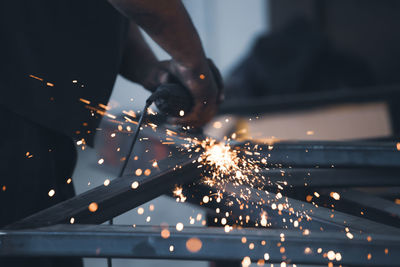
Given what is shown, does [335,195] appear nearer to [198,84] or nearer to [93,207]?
[198,84]

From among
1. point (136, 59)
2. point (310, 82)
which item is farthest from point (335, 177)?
point (310, 82)

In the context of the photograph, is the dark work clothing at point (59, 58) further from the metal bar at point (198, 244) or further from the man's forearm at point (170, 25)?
the metal bar at point (198, 244)

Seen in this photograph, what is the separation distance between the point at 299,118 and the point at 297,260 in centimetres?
236

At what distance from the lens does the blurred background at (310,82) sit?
231 centimetres

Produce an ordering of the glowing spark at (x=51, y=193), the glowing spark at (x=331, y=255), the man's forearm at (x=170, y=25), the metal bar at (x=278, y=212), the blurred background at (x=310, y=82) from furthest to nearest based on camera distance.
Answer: the blurred background at (x=310, y=82) < the glowing spark at (x=51, y=193) < the man's forearm at (x=170, y=25) < the metal bar at (x=278, y=212) < the glowing spark at (x=331, y=255)

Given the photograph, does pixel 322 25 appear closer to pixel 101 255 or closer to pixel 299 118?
pixel 299 118

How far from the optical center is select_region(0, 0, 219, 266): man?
0.77 metres

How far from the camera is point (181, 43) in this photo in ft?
2.67

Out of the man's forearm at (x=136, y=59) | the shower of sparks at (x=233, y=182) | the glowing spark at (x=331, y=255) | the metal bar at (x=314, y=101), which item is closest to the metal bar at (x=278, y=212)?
the shower of sparks at (x=233, y=182)

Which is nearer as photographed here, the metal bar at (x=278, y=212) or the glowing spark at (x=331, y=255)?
the glowing spark at (x=331, y=255)

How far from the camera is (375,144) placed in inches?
32.1

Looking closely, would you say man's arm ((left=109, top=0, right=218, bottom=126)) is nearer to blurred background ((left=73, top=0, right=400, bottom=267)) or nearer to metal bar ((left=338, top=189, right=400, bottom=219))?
metal bar ((left=338, top=189, right=400, bottom=219))

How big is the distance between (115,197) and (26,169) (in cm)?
24

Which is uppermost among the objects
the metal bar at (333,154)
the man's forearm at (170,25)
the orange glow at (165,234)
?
the man's forearm at (170,25)
